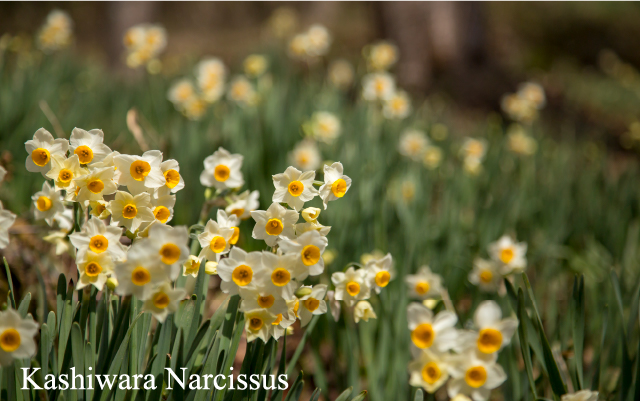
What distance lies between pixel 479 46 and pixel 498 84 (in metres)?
0.65

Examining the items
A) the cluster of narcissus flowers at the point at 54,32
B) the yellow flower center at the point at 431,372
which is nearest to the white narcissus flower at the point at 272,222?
the yellow flower center at the point at 431,372

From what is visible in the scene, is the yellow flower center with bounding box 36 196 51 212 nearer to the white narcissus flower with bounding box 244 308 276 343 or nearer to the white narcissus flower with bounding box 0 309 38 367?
the white narcissus flower with bounding box 0 309 38 367

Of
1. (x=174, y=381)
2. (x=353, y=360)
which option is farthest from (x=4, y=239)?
(x=353, y=360)

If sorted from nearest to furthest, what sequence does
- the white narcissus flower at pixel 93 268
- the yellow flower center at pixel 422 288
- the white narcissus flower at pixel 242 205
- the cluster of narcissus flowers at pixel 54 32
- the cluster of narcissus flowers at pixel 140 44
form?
the white narcissus flower at pixel 93 268 < the white narcissus flower at pixel 242 205 < the yellow flower center at pixel 422 288 < the cluster of narcissus flowers at pixel 140 44 < the cluster of narcissus flowers at pixel 54 32

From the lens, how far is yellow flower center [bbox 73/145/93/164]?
0.77 meters

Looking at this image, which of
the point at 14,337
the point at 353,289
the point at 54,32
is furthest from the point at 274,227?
the point at 54,32

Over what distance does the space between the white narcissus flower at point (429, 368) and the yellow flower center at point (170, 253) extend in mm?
394

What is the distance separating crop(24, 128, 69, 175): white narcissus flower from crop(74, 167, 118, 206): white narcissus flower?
→ 7cm

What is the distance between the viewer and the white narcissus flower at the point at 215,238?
2.55 feet

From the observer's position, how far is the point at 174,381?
0.77 metres

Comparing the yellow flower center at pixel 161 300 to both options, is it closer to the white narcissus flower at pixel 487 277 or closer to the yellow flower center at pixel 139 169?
the yellow flower center at pixel 139 169

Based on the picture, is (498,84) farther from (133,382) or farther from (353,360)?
(133,382)

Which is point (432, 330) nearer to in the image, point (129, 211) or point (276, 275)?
point (276, 275)

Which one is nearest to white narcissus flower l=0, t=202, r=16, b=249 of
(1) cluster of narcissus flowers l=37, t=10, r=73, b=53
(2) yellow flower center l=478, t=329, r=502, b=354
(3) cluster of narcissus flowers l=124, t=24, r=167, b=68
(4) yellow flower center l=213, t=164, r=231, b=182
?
(4) yellow flower center l=213, t=164, r=231, b=182
